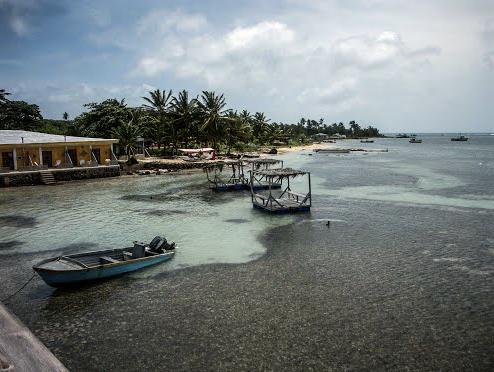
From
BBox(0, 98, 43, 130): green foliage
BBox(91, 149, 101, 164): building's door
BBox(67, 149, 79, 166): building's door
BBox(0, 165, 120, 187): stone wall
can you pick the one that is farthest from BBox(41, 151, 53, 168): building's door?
BBox(0, 98, 43, 130): green foliage

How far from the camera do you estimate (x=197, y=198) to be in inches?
1502

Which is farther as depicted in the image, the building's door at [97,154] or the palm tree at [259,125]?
the palm tree at [259,125]

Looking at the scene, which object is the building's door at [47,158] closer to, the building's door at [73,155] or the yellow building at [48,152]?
the yellow building at [48,152]

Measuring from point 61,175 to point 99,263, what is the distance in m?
34.8

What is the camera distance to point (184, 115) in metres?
70.0

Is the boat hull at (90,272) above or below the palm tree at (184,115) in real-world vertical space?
below

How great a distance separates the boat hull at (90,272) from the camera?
15.7m

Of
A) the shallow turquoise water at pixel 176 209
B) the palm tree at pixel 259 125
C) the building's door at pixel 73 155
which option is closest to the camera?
the shallow turquoise water at pixel 176 209

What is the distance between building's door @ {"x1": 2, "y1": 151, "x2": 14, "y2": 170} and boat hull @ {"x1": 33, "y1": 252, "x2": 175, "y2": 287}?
122 feet

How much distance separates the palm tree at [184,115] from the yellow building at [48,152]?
1777cm

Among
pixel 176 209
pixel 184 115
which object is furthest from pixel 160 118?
pixel 176 209

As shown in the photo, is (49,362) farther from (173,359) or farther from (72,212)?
(72,212)

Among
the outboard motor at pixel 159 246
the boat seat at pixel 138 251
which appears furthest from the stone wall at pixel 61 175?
the boat seat at pixel 138 251

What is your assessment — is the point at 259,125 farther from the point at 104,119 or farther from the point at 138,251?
the point at 138,251
